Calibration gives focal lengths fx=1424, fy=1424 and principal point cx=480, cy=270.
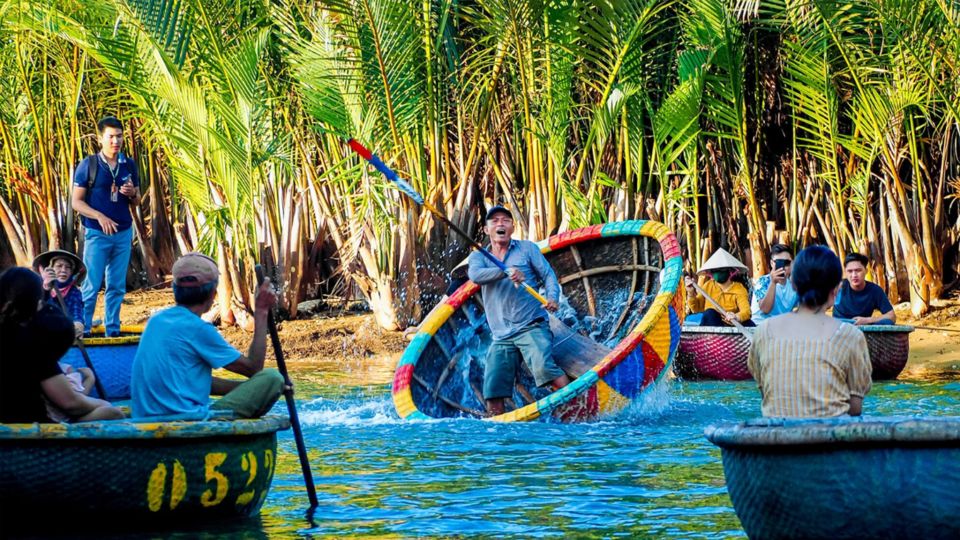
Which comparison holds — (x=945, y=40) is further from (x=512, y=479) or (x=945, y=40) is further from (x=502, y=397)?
(x=512, y=479)

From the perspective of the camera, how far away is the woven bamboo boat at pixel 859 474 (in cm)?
437

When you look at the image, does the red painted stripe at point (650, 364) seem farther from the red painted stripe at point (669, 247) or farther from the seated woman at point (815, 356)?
the seated woman at point (815, 356)

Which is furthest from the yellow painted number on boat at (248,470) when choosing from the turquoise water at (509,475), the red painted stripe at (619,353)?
the red painted stripe at (619,353)

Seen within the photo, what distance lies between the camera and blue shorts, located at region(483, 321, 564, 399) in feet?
29.5

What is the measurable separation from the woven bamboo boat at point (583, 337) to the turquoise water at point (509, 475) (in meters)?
0.22

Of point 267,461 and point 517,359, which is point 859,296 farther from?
point 267,461

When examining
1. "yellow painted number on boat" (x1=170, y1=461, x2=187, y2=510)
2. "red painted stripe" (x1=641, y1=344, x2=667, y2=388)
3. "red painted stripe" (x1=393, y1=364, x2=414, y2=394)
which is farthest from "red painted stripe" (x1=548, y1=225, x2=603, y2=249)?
"yellow painted number on boat" (x1=170, y1=461, x2=187, y2=510)

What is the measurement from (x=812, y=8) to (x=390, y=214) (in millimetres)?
4284

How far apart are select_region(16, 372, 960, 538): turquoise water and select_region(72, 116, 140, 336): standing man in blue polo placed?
1.60 m

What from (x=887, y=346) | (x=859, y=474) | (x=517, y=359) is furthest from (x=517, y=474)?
(x=887, y=346)

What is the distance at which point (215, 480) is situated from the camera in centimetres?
547

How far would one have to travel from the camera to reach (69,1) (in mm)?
13125

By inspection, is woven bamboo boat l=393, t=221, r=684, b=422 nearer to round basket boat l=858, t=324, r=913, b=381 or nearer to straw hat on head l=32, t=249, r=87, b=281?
round basket boat l=858, t=324, r=913, b=381

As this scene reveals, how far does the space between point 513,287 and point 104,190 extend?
9.78 feet
